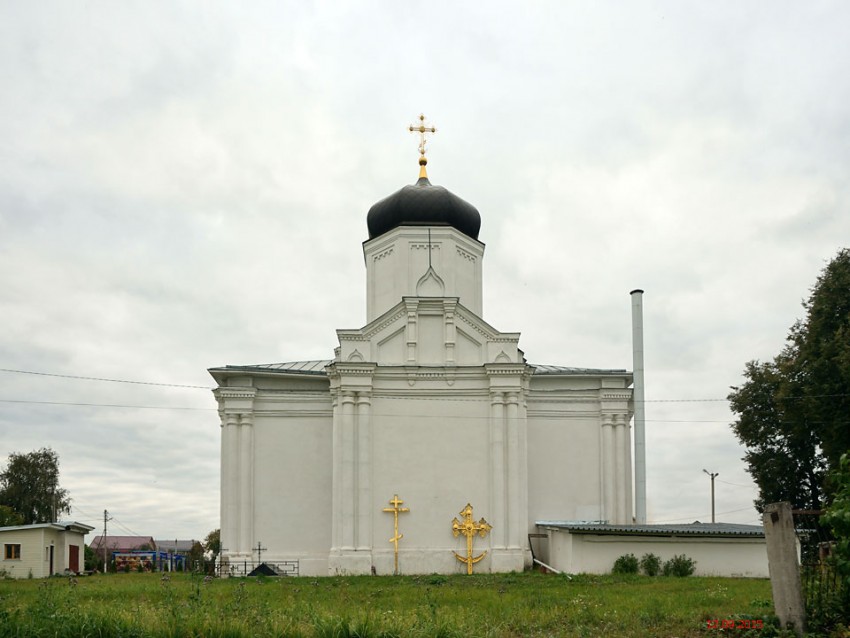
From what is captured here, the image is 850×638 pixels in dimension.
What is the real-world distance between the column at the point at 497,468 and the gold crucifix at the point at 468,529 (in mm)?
317

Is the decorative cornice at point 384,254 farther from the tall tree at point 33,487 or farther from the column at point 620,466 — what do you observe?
the tall tree at point 33,487

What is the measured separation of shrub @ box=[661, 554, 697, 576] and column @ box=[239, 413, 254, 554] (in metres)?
13.3

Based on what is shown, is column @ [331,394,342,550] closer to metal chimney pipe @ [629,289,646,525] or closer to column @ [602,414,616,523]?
column @ [602,414,616,523]

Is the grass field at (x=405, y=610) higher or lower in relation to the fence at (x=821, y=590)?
lower

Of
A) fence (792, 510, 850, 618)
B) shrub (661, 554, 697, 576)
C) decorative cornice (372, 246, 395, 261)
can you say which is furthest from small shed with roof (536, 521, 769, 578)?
fence (792, 510, 850, 618)

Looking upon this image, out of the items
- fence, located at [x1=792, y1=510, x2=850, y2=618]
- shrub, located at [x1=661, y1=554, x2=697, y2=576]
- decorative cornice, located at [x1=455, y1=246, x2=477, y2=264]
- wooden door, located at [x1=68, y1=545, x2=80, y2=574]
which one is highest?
decorative cornice, located at [x1=455, y1=246, x2=477, y2=264]

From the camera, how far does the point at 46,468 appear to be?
2285 inches

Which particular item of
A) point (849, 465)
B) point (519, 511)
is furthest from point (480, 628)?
point (519, 511)

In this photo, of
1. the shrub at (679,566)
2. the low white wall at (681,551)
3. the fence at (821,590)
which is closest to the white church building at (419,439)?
the low white wall at (681,551)

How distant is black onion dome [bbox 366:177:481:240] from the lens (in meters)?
34.4

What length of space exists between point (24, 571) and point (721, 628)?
90.9 feet

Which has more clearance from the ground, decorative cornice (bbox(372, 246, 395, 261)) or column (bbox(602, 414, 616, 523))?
decorative cornice (bbox(372, 246, 395, 261))

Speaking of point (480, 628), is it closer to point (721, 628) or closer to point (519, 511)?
point (721, 628)

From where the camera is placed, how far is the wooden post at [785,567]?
12281 millimetres
